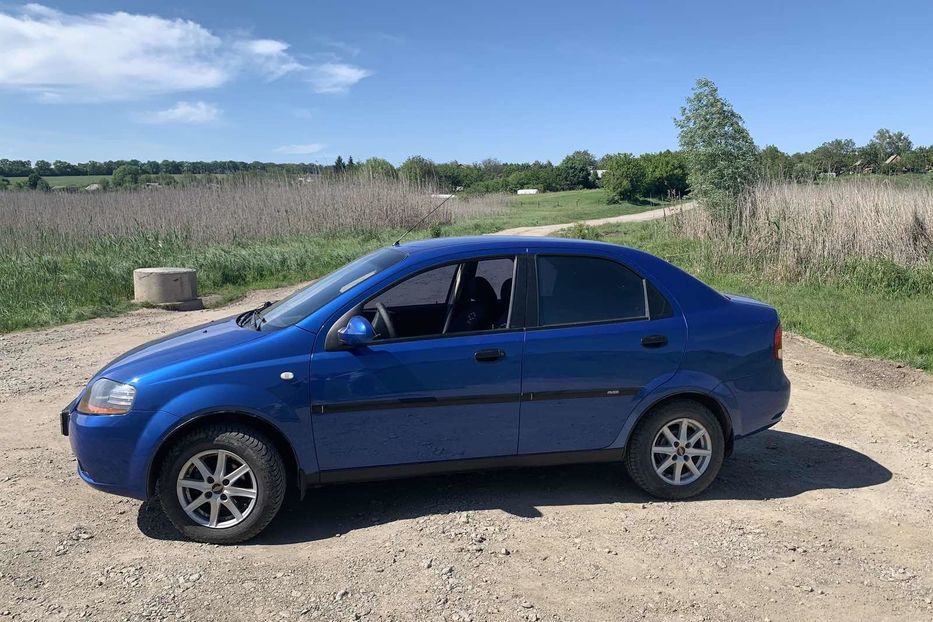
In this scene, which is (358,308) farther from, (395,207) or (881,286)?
(395,207)

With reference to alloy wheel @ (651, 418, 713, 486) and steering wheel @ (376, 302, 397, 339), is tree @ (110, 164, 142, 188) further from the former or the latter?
alloy wheel @ (651, 418, 713, 486)

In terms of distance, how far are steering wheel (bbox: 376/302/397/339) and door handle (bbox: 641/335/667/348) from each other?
159cm

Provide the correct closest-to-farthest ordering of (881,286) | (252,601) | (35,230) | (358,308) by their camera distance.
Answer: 1. (252,601)
2. (358,308)
3. (881,286)
4. (35,230)

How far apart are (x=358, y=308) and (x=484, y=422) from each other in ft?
3.37

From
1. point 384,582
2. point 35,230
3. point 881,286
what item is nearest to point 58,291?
point 35,230

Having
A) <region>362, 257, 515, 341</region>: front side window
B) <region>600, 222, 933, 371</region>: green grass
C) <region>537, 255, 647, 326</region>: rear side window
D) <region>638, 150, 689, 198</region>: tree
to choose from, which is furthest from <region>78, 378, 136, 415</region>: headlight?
<region>638, 150, 689, 198</region>: tree

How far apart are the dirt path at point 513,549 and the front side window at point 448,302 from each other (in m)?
1.16

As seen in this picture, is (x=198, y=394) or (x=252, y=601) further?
(x=198, y=394)

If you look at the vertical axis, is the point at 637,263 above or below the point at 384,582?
above

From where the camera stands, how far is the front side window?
4.62 metres

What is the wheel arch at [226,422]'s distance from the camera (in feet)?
13.6

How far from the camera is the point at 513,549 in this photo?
4164 millimetres

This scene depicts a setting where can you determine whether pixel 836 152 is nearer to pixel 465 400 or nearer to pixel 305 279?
pixel 305 279

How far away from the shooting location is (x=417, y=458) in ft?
14.6
